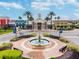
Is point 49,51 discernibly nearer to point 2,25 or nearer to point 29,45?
point 29,45

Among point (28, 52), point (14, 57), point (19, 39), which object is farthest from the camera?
point (19, 39)

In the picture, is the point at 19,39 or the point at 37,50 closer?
the point at 37,50

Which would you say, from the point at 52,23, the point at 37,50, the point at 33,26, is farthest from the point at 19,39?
the point at 52,23

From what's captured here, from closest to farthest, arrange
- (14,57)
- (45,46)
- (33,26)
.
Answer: (14,57) → (45,46) → (33,26)

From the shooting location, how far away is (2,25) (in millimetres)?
87125

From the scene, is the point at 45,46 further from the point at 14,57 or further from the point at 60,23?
the point at 60,23

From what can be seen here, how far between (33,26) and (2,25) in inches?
644

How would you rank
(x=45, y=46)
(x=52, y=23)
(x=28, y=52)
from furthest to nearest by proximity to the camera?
(x=52, y=23)
(x=45, y=46)
(x=28, y=52)

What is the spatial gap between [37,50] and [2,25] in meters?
57.0

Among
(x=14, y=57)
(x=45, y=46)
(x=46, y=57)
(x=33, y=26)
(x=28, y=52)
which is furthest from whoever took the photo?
(x=33, y=26)

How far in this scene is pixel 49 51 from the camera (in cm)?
3225

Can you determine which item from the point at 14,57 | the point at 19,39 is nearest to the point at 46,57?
the point at 14,57

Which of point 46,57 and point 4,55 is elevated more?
point 4,55

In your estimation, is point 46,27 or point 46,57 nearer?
point 46,57
